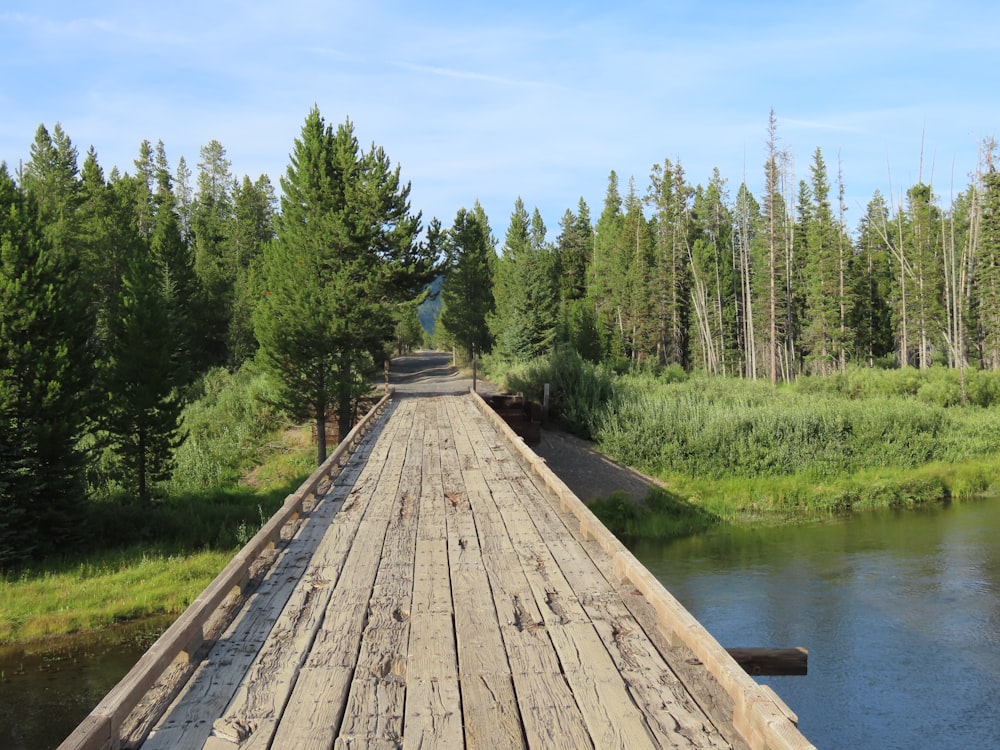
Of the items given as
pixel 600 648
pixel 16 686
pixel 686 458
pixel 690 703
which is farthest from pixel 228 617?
pixel 686 458

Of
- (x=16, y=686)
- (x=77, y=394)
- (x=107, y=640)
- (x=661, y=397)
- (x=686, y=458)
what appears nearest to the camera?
(x=16, y=686)

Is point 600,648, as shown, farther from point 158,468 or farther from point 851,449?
point 851,449

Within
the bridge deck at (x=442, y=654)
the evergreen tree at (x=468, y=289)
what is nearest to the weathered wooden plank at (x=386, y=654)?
the bridge deck at (x=442, y=654)

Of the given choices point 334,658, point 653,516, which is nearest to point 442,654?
point 334,658

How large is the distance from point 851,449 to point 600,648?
1059 inches

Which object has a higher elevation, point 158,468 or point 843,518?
point 158,468

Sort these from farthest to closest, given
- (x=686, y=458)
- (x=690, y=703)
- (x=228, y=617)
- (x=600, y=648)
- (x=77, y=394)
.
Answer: (x=686, y=458)
(x=77, y=394)
(x=228, y=617)
(x=600, y=648)
(x=690, y=703)

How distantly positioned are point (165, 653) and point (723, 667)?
286cm

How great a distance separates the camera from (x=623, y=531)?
23.1m

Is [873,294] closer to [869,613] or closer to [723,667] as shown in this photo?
[869,613]

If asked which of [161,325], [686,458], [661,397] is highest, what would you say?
[161,325]

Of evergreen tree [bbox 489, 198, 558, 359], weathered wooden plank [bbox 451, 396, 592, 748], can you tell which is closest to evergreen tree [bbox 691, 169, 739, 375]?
evergreen tree [bbox 489, 198, 558, 359]

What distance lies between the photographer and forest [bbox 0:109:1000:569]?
2058cm

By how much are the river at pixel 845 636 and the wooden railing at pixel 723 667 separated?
6.97 meters
